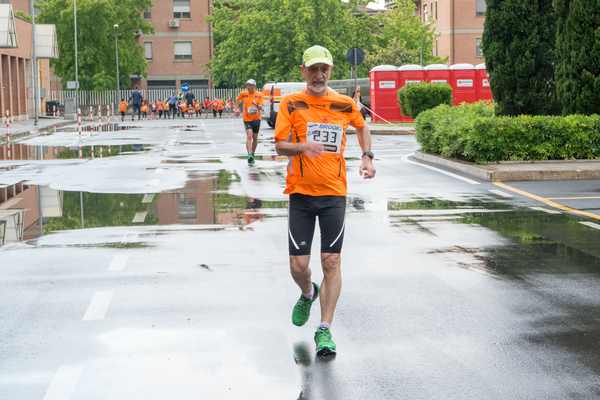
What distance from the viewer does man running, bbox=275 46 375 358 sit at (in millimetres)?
6809

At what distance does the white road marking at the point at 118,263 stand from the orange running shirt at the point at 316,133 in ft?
10.9

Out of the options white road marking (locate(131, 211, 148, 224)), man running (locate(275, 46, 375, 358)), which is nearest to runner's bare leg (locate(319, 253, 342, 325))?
man running (locate(275, 46, 375, 358))

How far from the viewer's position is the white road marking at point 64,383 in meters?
5.76

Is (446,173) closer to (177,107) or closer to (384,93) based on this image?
(384,93)

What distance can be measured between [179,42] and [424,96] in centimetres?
5649

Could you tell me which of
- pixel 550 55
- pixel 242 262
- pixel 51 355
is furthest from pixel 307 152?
pixel 550 55

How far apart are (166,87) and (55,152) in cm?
6664

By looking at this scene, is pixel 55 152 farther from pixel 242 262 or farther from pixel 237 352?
pixel 237 352

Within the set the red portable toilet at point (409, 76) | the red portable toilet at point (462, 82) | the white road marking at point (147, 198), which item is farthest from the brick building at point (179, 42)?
the white road marking at point (147, 198)

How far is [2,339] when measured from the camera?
7.07 meters

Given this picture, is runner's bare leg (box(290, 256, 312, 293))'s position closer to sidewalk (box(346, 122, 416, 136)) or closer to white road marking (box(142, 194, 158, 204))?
white road marking (box(142, 194, 158, 204))

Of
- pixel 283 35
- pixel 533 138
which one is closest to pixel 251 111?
pixel 533 138

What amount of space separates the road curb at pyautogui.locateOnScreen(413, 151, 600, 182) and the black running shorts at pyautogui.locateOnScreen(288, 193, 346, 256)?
1139cm

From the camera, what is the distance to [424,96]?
130 feet
